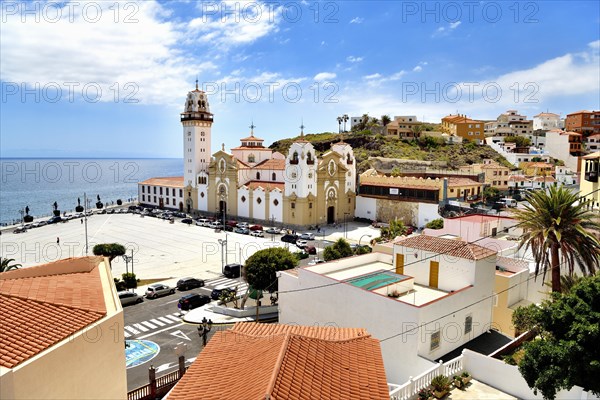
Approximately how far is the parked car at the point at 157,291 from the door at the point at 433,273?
17614mm

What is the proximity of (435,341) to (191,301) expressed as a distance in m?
15.2

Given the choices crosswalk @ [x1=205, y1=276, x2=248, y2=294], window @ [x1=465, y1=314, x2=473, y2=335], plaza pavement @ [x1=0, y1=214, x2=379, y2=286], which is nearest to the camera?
window @ [x1=465, y1=314, x2=473, y2=335]

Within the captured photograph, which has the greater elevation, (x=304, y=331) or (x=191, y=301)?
(x=304, y=331)

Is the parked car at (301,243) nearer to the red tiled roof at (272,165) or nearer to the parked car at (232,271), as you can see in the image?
the parked car at (232,271)

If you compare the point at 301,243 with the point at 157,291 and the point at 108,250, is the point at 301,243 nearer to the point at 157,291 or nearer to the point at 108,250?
the point at 157,291

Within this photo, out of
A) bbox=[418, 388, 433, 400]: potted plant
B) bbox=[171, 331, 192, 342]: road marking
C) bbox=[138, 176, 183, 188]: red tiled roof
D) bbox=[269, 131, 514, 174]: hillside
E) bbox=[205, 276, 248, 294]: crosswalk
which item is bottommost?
bbox=[171, 331, 192, 342]: road marking

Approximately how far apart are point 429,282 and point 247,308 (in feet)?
36.3

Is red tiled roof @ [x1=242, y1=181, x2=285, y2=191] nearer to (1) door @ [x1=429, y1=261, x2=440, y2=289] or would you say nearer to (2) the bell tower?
(2) the bell tower

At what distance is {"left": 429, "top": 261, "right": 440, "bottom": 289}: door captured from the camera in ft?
60.7

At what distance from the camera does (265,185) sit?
5675 centimetres

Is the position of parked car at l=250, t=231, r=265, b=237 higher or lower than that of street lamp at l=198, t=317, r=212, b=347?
higher

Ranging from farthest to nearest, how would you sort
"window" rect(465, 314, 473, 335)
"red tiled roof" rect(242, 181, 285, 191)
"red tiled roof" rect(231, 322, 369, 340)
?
1. "red tiled roof" rect(242, 181, 285, 191)
2. "window" rect(465, 314, 473, 335)
3. "red tiled roof" rect(231, 322, 369, 340)

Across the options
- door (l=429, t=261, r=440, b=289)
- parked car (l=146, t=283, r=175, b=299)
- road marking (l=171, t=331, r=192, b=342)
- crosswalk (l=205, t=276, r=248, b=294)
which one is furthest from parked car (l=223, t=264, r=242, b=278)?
door (l=429, t=261, r=440, b=289)

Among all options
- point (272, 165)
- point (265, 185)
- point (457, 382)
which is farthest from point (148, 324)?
point (272, 165)
